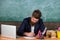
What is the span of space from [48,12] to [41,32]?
856 mm

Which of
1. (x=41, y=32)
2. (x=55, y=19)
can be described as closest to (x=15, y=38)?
(x=41, y=32)

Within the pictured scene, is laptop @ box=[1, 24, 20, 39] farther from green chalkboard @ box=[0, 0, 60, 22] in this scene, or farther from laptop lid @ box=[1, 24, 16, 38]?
green chalkboard @ box=[0, 0, 60, 22]

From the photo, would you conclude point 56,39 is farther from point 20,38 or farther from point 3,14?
point 3,14

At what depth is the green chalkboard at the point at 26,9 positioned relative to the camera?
12.3 feet

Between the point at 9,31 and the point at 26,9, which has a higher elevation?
the point at 26,9

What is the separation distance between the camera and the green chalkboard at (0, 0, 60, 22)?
148 inches

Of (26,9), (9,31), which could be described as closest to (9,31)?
(9,31)

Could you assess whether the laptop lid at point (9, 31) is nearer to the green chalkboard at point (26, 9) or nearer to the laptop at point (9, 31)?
the laptop at point (9, 31)

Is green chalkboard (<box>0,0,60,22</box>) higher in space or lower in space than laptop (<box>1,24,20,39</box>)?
higher

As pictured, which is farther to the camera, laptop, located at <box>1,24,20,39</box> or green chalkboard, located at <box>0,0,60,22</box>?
green chalkboard, located at <box>0,0,60,22</box>

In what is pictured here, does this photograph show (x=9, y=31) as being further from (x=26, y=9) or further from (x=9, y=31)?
(x=26, y=9)

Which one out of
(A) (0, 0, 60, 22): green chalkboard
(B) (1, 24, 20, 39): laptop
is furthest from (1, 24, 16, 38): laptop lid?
(A) (0, 0, 60, 22): green chalkboard

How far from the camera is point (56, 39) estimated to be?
3084mm

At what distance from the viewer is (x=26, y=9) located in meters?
3.82
